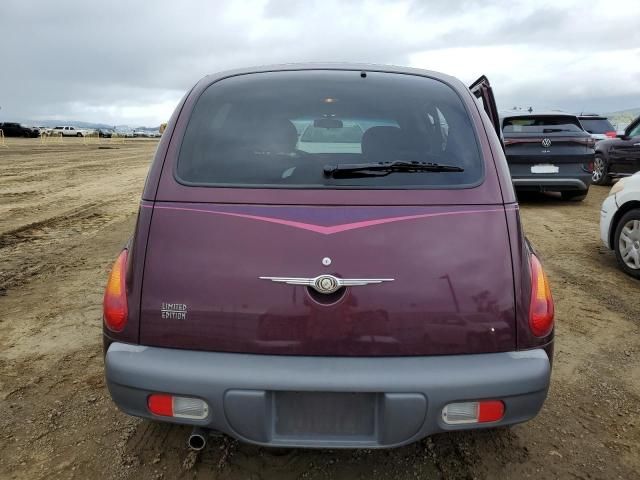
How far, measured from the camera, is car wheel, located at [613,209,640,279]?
200 inches

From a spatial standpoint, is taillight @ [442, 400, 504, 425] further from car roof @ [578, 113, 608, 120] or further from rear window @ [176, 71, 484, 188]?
car roof @ [578, 113, 608, 120]

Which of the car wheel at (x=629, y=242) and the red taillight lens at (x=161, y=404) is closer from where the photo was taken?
the red taillight lens at (x=161, y=404)

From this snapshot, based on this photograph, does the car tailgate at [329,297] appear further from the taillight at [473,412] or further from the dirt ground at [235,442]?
the dirt ground at [235,442]

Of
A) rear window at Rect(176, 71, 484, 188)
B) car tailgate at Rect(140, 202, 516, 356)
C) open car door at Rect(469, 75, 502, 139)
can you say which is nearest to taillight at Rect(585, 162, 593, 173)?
open car door at Rect(469, 75, 502, 139)

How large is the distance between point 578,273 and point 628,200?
846mm

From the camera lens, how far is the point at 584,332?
3.91 meters

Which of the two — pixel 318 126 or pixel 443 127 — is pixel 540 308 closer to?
pixel 443 127

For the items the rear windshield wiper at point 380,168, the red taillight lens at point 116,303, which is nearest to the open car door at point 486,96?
the rear windshield wiper at point 380,168

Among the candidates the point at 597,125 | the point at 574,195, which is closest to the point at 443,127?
the point at 574,195

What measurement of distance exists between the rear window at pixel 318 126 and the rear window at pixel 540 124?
7243mm

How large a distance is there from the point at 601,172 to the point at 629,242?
767 centimetres

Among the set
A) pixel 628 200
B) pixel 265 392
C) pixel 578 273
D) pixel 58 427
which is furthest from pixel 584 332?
pixel 58 427

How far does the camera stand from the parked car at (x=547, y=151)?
9008mm

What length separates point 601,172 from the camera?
39.2 ft
